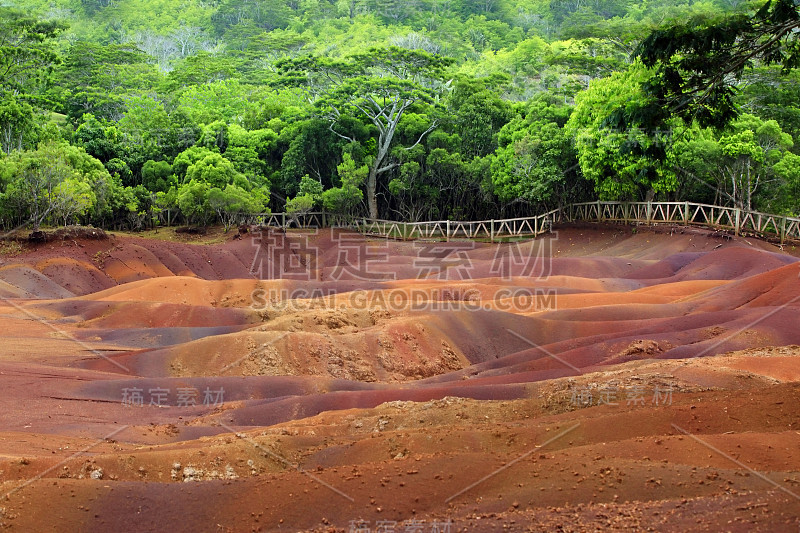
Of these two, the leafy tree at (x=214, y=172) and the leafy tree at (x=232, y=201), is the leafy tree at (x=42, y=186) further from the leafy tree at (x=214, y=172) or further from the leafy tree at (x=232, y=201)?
the leafy tree at (x=214, y=172)

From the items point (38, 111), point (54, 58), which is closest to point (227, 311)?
point (54, 58)

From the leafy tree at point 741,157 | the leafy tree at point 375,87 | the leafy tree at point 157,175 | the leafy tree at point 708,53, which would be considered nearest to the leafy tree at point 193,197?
the leafy tree at point 157,175

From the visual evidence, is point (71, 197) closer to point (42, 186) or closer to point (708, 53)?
point (42, 186)

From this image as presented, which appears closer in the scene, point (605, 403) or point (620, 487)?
point (620, 487)

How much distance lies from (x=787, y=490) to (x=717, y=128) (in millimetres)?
7457

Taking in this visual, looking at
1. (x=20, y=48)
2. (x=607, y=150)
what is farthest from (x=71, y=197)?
(x=607, y=150)

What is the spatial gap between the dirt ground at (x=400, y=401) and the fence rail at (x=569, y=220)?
4.99 metres

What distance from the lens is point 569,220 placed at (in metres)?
45.9

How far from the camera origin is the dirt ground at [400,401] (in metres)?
9.12

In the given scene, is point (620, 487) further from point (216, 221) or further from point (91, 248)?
point (216, 221)

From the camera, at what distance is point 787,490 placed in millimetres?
8516

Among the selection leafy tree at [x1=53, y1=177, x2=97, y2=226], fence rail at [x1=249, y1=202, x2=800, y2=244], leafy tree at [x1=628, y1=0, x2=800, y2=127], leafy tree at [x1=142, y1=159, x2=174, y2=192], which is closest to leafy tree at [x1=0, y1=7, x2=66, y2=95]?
leafy tree at [x1=142, y1=159, x2=174, y2=192]

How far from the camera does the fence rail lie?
37.4 meters

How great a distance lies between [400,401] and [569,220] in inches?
1276
